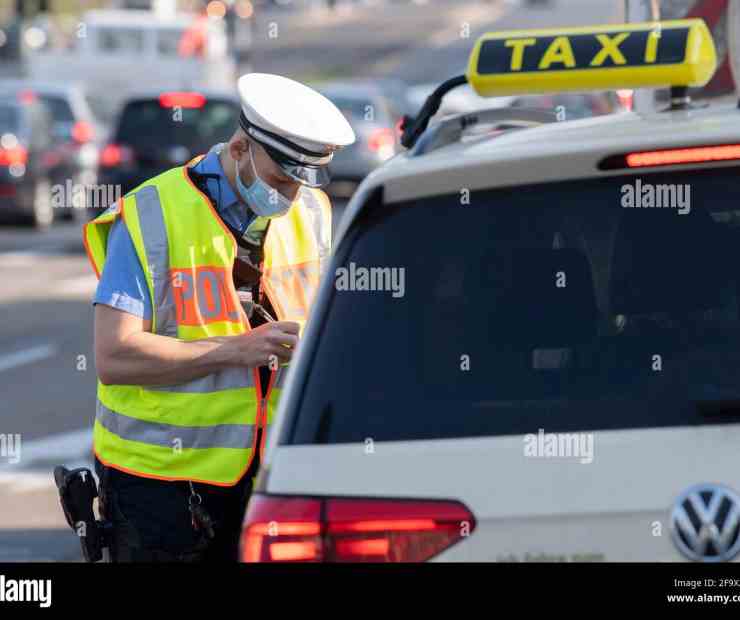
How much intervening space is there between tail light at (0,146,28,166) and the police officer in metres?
18.9

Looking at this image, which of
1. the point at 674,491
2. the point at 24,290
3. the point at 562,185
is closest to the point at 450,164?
the point at 562,185

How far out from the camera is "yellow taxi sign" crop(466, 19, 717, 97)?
3.72 m

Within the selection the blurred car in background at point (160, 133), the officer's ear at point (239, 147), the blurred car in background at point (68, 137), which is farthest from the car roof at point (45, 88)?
the officer's ear at point (239, 147)

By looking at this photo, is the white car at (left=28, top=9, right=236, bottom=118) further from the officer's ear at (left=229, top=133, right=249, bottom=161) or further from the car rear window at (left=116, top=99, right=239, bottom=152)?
the officer's ear at (left=229, top=133, right=249, bottom=161)

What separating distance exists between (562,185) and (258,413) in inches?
53.8

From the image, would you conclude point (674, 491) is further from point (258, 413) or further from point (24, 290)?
point (24, 290)

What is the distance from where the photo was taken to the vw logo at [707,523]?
296 centimetres

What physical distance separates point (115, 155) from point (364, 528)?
18.5m

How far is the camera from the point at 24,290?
18.8 meters

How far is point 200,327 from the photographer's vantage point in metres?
4.41

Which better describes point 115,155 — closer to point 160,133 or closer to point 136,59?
point 160,133

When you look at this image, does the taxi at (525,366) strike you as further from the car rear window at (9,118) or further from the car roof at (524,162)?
the car rear window at (9,118)

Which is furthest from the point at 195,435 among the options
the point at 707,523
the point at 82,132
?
the point at 82,132

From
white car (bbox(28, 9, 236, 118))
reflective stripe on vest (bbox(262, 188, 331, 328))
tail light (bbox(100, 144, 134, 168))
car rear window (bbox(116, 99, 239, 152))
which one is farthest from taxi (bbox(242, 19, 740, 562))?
white car (bbox(28, 9, 236, 118))
